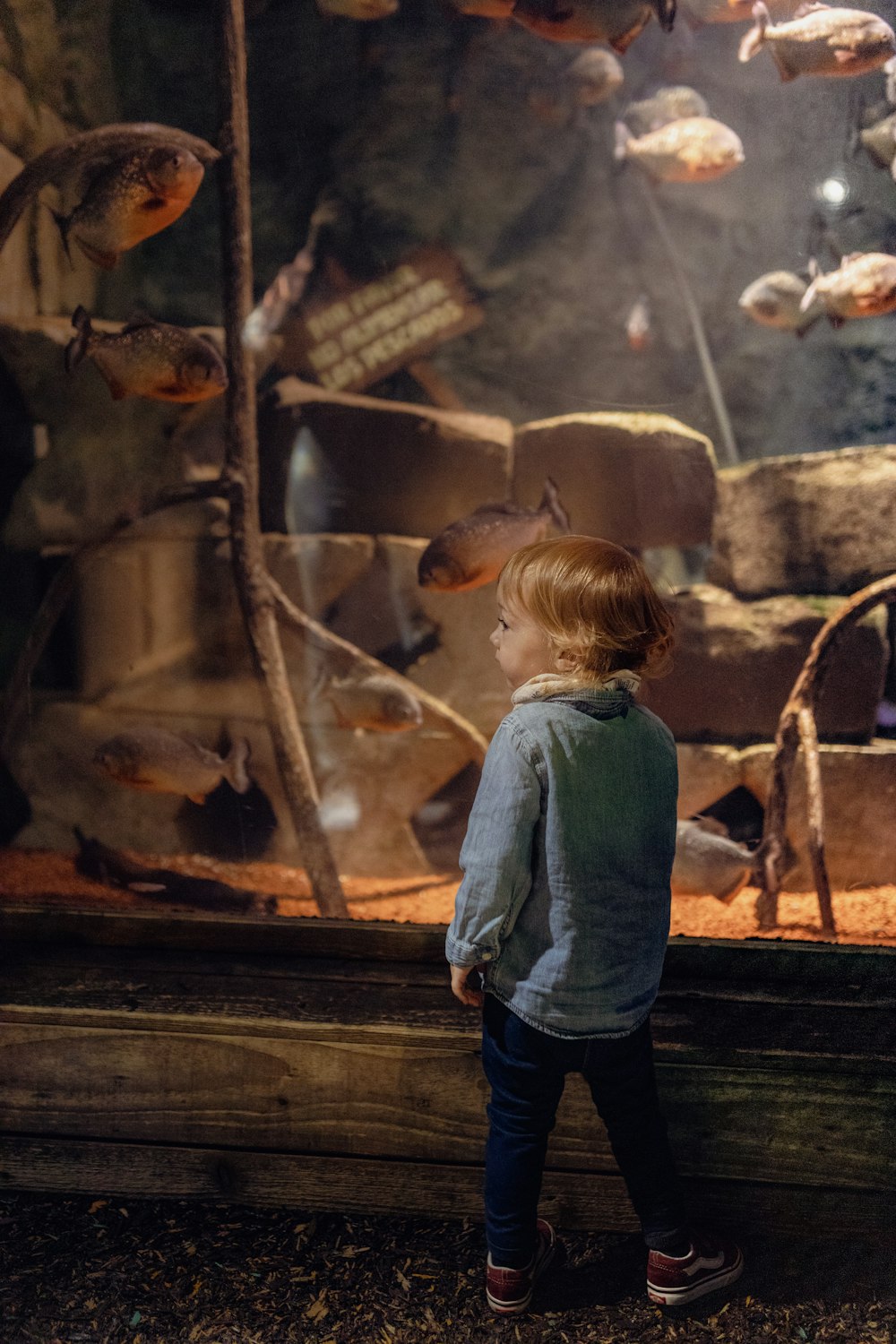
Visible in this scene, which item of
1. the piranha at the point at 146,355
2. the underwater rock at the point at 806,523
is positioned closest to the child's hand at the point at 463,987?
the piranha at the point at 146,355

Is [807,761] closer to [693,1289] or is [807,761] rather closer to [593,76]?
[693,1289]

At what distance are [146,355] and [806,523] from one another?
2393 mm

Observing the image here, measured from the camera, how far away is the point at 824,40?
2.36 meters

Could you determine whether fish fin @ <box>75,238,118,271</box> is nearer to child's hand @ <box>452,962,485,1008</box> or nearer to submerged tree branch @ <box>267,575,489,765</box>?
submerged tree branch @ <box>267,575,489,765</box>

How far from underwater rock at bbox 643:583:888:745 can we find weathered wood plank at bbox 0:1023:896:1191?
63.9 inches

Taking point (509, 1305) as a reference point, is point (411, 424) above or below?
above

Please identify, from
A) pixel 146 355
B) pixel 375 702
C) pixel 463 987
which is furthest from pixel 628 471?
pixel 463 987

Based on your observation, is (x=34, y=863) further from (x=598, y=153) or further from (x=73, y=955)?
(x=598, y=153)

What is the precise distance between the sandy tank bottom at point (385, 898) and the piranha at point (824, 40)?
8.51 ft

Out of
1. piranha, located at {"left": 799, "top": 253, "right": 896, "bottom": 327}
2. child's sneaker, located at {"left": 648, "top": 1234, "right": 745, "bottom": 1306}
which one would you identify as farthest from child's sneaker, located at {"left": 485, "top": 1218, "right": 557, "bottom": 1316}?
piranha, located at {"left": 799, "top": 253, "right": 896, "bottom": 327}

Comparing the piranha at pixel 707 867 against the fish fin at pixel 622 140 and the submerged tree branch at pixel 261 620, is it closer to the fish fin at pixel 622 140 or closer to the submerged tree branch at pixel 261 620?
the submerged tree branch at pixel 261 620

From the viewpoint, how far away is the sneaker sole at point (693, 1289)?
1601mm

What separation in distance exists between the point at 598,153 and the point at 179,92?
1600mm

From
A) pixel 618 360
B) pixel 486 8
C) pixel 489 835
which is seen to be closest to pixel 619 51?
pixel 486 8
